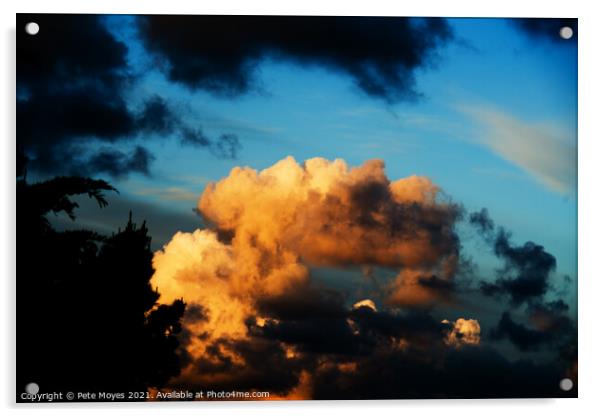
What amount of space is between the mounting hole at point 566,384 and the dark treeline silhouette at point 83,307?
465 centimetres

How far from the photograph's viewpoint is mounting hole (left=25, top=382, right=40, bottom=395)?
35.3ft

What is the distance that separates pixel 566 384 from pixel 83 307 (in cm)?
589

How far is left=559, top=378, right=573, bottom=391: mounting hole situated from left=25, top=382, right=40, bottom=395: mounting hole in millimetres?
6233

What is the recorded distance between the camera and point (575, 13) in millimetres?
11547

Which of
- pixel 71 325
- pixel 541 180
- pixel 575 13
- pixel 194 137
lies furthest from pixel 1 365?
pixel 575 13

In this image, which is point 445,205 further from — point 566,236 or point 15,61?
point 15,61

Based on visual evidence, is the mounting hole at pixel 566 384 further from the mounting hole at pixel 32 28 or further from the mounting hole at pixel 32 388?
the mounting hole at pixel 32 28

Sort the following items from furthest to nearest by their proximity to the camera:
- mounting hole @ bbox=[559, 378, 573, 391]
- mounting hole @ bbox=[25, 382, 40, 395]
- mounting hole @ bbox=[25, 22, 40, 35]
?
mounting hole @ bbox=[559, 378, 573, 391]
mounting hole @ bbox=[25, 22, 40, 35]
mounting hole @ bbox=[25, 382, 40, 395]

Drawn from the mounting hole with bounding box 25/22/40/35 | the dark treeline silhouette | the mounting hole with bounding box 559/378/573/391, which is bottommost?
the mounting hole with bounding box 559/378/573/391

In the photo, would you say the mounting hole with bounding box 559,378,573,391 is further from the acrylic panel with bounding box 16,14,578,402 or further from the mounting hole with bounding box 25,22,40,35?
the mounting hole with bounding box 25,22,40,35

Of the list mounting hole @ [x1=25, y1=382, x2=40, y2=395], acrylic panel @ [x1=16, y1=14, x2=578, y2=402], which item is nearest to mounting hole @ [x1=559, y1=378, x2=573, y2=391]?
acrylic panel @ [x1=16, y1=14, x2=578, y2=402]

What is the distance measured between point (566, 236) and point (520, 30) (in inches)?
103

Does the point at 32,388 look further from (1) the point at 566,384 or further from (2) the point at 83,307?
(1) the point at 566,384

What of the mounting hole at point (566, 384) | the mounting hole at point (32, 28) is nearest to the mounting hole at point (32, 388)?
the mounting hole at point (32, 28)
